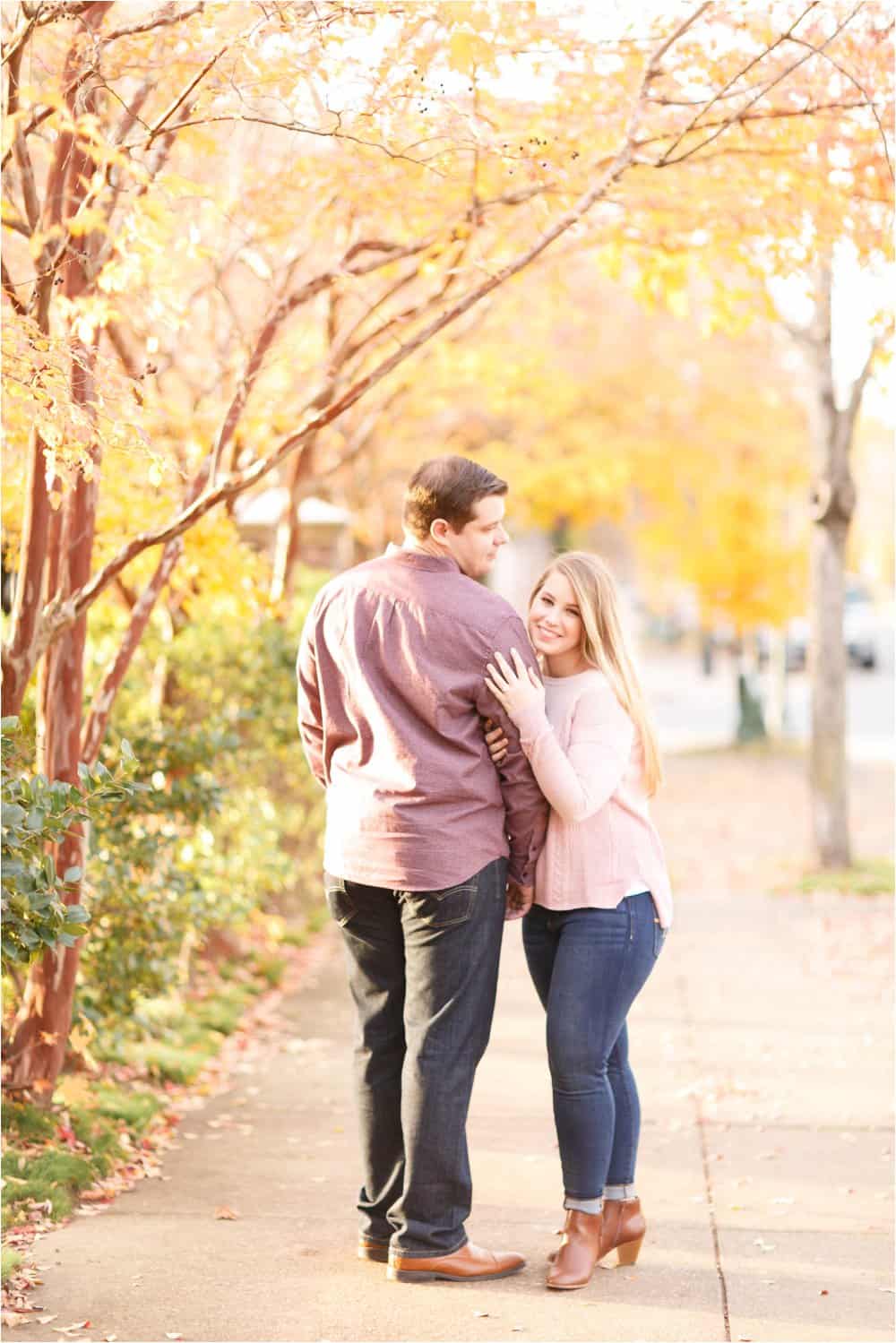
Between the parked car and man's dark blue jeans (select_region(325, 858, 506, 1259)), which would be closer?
man's dark blue jeans (select_region(325, 858, 506, 1259))

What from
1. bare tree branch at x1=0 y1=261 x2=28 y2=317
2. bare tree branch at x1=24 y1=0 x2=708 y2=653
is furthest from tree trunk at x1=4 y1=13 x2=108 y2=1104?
bare tree branch at x1=0 y1=261 x2=28 y2=317

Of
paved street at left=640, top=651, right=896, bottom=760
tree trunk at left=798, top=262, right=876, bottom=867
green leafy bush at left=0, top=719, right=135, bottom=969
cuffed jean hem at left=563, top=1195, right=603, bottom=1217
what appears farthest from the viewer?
paved street at left=640, top=651, right=896, bottom=760

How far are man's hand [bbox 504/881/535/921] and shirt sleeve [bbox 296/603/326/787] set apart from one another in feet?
1.85

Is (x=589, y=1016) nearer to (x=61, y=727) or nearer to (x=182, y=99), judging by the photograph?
(x=61, y=727)

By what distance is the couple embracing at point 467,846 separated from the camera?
3951 millimetres

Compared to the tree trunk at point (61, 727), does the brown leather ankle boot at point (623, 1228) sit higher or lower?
lower

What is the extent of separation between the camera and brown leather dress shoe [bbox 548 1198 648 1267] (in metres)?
4.29

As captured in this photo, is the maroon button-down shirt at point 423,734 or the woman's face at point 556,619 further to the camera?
the woman's face at point 556,619

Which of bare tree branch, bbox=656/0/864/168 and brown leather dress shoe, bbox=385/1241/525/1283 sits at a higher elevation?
bare tree branch, bbox=656/0/864/168

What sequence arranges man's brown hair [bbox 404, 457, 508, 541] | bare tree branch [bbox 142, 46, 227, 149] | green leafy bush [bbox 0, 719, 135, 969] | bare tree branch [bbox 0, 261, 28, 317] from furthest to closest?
bare tree branch [bbox 0, 261, 28, 317]
bare tree branch [bbox 142, 46, 227, 149]
man's brown hair [bbox 404, 457, 508, 541]
green leafy bush [bbox 0, 719, 135, 969]

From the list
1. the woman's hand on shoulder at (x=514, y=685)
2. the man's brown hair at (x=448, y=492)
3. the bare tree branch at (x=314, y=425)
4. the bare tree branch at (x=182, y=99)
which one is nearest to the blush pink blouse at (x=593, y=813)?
the woman's hand on shoulder at (x=514, y=685)

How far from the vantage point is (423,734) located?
3.96 m

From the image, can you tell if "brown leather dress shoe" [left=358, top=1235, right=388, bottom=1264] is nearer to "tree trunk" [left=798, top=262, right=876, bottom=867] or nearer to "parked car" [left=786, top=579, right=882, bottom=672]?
"tree trunk" [left=798, top=262, right=876, bottom=867]

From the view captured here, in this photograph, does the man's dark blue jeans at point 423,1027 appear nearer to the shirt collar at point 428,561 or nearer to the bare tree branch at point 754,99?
the shirt collar at point 428,561
